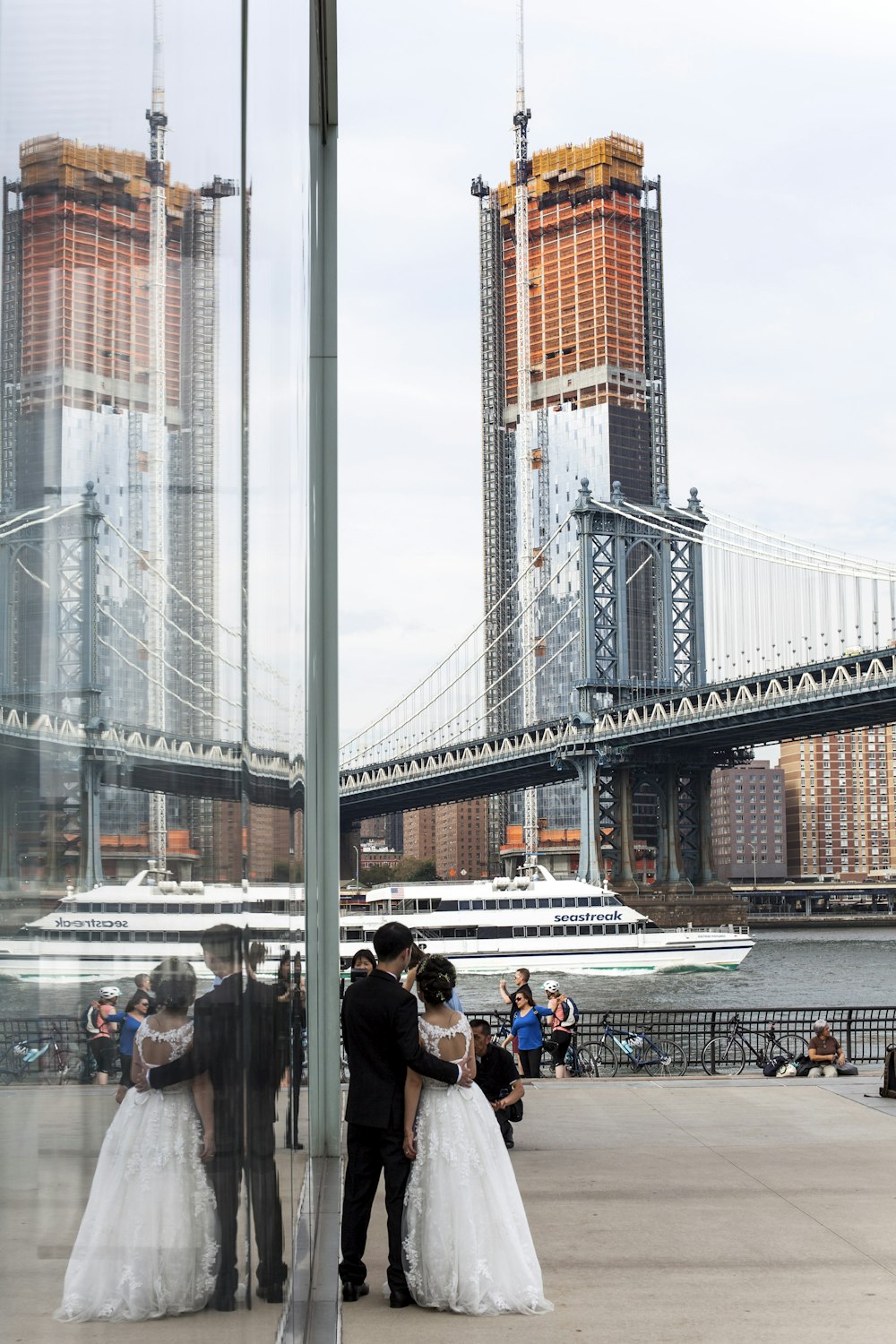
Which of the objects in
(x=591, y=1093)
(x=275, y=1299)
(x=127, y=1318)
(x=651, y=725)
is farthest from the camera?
(x=651, y=725)

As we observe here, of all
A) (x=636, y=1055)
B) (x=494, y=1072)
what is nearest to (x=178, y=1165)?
Result: (x=494, y=1072)

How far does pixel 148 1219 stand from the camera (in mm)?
1220

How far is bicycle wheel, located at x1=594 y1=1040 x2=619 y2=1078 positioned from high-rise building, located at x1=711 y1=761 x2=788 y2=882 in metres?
164

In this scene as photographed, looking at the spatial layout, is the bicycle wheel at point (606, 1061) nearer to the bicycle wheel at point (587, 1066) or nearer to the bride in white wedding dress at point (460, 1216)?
the bicycle wheel at point (587, 1066)

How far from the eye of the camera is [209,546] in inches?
67.7

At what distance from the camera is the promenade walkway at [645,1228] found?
2.67 ft

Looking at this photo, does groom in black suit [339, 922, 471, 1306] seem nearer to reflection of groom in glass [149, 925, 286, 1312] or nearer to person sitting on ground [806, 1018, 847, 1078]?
reflection of groom in glass [149, 925, 286, 1312]

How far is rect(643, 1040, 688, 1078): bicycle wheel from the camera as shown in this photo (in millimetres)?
17766

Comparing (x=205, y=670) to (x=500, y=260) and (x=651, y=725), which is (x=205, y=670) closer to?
(x=651, y=725)

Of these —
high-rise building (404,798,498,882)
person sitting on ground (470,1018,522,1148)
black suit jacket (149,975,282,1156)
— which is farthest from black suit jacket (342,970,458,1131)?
high-rise building (404,798,498,882)

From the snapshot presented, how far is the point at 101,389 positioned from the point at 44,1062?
1.32ft

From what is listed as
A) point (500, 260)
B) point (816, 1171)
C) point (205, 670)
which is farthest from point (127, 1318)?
point (500, 260)

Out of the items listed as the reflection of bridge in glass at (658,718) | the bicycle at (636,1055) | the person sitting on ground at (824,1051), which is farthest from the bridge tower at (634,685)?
the person sitting on ground at (824,1051)

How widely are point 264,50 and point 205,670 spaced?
159 centimetres
